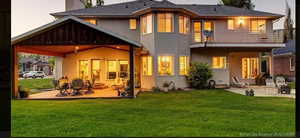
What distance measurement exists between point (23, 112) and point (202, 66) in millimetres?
11142

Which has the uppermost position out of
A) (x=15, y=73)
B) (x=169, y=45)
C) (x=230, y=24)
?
(x=230, y=24)

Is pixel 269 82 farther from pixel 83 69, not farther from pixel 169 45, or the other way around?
pixel 83 69

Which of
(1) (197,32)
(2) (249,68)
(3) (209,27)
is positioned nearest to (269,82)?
(2) (249,68)

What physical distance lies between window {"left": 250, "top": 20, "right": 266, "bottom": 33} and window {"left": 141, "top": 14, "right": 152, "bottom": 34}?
818cm

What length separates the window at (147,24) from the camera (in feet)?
50.7

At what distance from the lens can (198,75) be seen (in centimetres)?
1556

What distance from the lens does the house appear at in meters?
15.3

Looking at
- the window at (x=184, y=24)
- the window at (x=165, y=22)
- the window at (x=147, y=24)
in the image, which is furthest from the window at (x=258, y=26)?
the window at (x=147, y=24)

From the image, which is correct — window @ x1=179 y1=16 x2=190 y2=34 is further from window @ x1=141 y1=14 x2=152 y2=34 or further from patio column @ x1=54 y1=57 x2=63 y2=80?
patio column @ x1=54 y1=57 x2=63 y2=80

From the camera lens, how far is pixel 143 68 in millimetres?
16359

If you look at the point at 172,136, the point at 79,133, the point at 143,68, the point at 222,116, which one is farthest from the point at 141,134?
the point at 143,68

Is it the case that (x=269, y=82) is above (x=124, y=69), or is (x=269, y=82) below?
below

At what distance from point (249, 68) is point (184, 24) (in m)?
7.09
